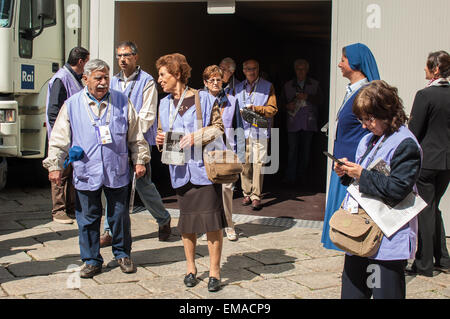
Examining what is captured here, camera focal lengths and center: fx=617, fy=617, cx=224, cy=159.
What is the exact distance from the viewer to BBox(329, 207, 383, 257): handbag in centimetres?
312

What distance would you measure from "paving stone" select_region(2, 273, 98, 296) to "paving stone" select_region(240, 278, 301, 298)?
1.20 meters

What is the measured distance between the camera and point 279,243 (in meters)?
6.07

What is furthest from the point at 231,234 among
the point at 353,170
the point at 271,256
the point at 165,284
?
the point at 353,170

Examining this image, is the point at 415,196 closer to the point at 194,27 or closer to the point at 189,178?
the point at 189,178

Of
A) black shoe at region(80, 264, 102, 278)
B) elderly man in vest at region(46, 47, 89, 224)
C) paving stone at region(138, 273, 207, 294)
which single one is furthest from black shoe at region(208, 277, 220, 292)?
→ elderly man in vest at region(46, 47, 89, 224)

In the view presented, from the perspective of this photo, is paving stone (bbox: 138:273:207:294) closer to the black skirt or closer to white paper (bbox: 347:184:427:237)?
the black skirt

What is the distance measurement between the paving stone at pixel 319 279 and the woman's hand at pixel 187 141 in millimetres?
1385

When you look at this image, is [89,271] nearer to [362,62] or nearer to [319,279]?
[319,279]

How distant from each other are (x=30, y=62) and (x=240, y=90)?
275 centimetres

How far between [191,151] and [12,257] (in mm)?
2047

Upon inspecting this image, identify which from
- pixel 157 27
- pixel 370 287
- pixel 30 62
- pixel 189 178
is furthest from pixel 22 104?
pixel 370 287

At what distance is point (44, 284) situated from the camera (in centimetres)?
468

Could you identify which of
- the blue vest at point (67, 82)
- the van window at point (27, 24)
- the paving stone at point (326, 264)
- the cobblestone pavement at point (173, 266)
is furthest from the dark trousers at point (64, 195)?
the paving stone at point (326, 264)
